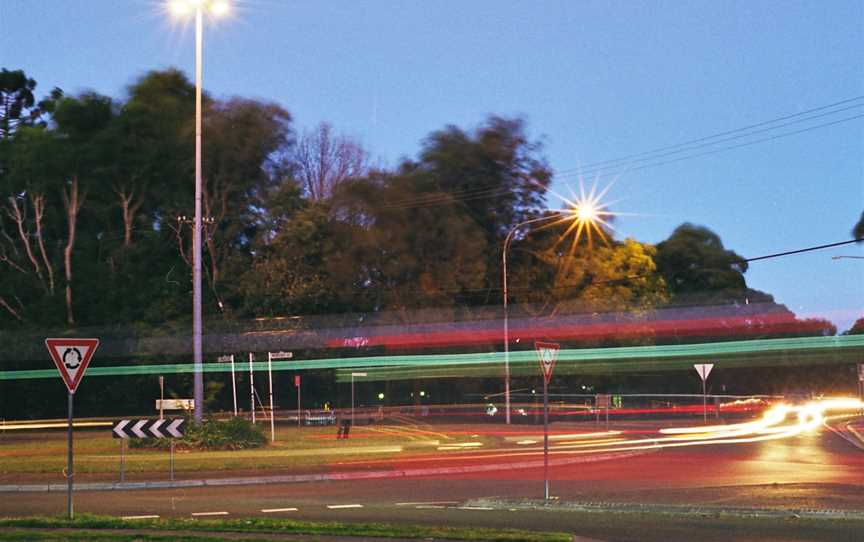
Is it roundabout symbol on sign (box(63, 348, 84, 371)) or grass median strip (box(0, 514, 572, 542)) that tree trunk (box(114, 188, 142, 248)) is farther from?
grass median strip (box(0, 514, 572, 542))

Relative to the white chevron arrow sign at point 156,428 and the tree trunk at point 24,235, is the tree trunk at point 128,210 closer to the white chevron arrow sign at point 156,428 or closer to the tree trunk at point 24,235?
the tree trunk at point 24,235

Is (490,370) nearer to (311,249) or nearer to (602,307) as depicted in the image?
(602,307)

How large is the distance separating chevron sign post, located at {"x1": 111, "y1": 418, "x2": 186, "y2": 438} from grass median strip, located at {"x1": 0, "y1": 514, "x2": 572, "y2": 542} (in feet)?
24.3

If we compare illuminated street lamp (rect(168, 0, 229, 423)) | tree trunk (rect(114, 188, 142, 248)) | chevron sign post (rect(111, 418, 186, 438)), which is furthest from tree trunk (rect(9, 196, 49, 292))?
chevron sign post (rect(111, 418, 186, 438))

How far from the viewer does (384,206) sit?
1679 inches

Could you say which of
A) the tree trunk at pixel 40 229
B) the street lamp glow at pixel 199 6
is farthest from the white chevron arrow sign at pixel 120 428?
the tree trunk at pixel 40 229

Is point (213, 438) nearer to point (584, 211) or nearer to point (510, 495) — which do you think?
point (510, 495)

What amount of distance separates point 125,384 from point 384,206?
708 inches

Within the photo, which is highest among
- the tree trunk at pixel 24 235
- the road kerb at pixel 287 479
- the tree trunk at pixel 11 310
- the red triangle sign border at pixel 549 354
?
the tree trunk at pixel 24 235

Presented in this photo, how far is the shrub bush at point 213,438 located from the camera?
2798cm

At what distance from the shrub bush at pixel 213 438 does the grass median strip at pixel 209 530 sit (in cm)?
1473

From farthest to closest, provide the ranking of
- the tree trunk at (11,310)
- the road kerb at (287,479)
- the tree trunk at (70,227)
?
the tree trunk at (11,310) → the tree trunk at (70,227) → the road kerb at (287,479)

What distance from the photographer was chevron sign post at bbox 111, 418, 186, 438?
20.7 meters

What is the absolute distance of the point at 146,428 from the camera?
2086 centimetres
